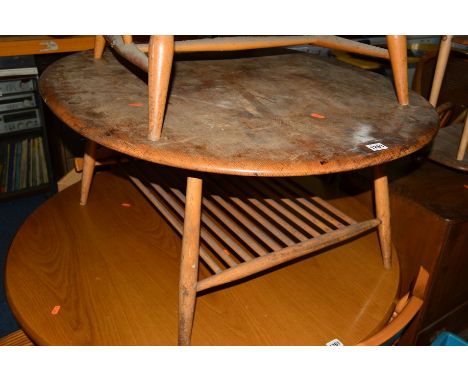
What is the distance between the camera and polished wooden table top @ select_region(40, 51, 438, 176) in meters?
0.54

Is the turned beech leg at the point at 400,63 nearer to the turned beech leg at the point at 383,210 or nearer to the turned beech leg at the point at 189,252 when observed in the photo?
the turned beech leg at the point at 383,210

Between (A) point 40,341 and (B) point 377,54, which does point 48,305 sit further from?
(B) point 377,54

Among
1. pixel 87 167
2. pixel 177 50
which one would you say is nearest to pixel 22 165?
pixel 87 167

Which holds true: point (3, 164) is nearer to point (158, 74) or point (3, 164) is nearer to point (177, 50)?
point (177, 50)

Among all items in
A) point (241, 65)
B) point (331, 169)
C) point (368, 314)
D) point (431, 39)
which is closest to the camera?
point (331, 169)

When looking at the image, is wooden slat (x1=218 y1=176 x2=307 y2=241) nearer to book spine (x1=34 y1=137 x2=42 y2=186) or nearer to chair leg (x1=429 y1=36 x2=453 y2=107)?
chair leg (x1=429 y1=36 x2=453 y2=107)

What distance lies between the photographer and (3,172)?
202 centimetres

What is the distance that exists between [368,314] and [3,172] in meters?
1.83

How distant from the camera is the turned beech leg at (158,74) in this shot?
1.73ft

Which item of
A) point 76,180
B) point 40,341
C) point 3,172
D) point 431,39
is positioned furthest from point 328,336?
point 431,39

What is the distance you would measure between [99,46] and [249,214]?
496mm

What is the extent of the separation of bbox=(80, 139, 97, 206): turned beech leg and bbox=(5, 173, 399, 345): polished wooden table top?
0.11ft

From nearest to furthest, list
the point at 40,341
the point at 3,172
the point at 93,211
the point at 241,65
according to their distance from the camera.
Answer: the point at 40,341 < the point at 241,65 < the point at 93,211 < the point at 3,172

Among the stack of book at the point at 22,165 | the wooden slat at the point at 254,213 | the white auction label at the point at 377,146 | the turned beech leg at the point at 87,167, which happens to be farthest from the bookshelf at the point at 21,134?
the white auction label at the point at 377,146
